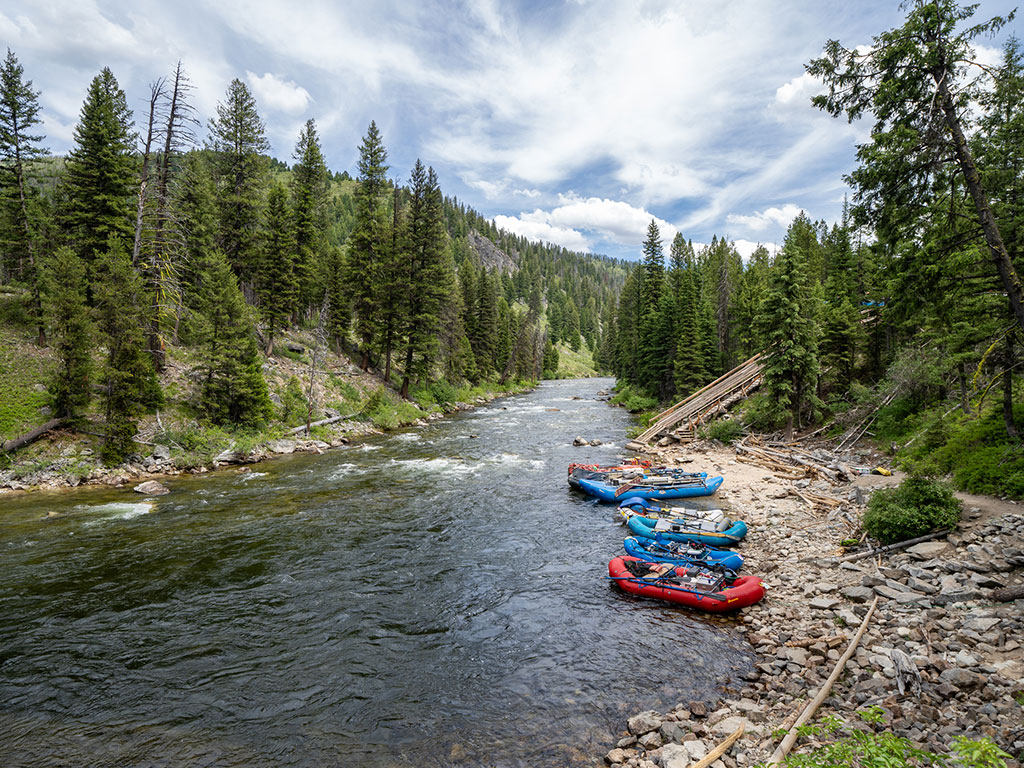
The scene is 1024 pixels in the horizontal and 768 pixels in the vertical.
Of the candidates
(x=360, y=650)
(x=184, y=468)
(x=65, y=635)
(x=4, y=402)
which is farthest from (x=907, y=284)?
(x=4, y=402)

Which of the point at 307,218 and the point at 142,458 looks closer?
the point at 142,458

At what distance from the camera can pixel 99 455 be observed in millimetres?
20453

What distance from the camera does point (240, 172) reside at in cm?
3419

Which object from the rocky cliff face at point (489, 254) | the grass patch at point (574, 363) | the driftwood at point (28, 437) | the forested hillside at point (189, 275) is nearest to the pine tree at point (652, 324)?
the forested hillside at point (189, 275)

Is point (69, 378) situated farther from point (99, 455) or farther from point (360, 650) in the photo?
point (360, 650)

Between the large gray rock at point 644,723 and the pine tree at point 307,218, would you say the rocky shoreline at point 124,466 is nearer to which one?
the pine tree at point 307,218

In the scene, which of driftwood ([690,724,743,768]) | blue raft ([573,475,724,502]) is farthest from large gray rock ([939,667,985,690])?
blue raft ([573,475,724,502])

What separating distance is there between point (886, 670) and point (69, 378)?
29196 millimetres

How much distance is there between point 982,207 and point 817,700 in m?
10.3

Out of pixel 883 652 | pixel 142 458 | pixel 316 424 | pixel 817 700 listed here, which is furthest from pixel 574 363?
pixel 817 700

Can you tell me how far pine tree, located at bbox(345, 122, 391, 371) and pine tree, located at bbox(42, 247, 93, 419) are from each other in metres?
21.1

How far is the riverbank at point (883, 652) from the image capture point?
598 centimetres

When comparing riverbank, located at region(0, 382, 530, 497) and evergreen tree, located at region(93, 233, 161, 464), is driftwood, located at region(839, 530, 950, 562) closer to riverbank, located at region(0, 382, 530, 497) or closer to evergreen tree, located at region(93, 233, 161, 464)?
riverbank, located at region(0, 382, 530, 497)

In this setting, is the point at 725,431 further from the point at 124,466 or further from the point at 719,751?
the point at 124,466
